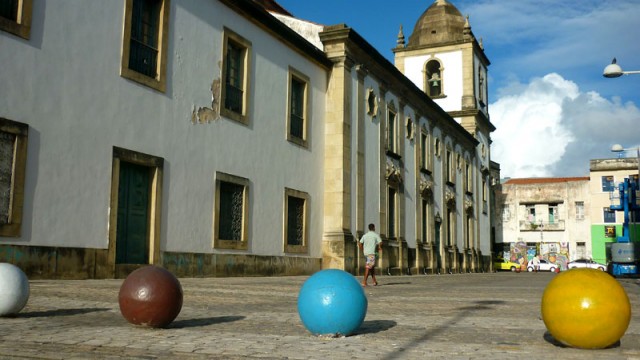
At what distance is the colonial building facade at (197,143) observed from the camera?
11688 mm

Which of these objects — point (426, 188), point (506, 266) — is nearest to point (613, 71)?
point (426, 188)

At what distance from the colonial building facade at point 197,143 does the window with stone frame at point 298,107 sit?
6 centimetres

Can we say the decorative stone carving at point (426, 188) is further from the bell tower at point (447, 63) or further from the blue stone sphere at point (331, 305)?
the blue stone sphere at point (331, 305)

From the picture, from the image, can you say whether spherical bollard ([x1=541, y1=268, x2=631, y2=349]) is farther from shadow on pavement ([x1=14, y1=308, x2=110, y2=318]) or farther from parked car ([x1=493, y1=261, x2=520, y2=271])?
parked car ([x1=493, y1=261, x2=520, y2=271])

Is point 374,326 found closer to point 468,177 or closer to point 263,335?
point 263,335

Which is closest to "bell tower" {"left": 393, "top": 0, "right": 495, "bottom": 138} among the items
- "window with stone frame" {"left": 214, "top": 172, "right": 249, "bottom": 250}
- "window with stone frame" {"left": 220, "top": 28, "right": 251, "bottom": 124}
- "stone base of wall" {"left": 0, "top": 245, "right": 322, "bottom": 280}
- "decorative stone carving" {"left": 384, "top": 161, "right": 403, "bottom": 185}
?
"decorative stone carving" {"left": 384, "top": 161, "right": 403, "bottom": 185}

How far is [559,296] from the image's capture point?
16.5ft

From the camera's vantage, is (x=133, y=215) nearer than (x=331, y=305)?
No

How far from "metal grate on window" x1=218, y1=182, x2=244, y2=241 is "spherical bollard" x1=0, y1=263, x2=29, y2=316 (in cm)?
1041

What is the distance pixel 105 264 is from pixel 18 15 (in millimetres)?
4907

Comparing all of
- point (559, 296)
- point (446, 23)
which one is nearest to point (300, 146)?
point (559, 296)

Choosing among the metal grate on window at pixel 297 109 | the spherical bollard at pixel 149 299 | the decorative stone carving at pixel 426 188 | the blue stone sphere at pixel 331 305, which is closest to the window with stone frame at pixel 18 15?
the spherical bollard at pixel 149 299

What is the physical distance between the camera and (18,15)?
11469 mm

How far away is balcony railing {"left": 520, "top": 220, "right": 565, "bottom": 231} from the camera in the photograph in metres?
57.9
